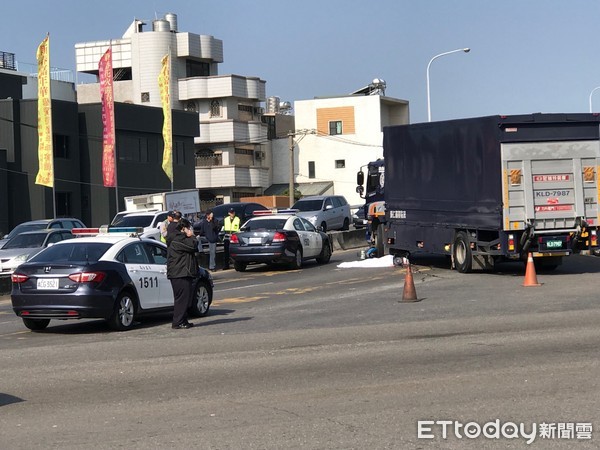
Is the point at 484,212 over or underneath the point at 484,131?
underneath

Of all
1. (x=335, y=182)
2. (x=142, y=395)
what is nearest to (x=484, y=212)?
(x=142, y=395)

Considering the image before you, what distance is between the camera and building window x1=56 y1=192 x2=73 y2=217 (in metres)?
57.8

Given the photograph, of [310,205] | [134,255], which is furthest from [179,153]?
[134,255]

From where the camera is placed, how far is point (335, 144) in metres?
88.9

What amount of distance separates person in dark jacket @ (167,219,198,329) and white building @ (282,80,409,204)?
71.4 m

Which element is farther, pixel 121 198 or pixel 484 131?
pixel 121 198

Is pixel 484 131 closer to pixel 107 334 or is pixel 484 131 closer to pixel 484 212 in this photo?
pixel 484 212

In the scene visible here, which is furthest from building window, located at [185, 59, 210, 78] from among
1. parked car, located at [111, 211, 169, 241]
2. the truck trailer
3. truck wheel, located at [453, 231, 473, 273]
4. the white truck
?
truck wheel, located at [453, 231, 473, 273]

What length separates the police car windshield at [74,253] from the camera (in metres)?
16.1

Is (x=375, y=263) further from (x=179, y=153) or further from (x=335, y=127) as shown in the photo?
(x=335, y=127)

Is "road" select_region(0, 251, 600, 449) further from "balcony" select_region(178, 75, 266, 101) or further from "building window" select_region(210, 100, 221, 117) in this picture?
"building window" select_region(210, 100, 221, 117)

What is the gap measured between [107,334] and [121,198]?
46.1m

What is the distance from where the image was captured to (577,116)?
914 inches

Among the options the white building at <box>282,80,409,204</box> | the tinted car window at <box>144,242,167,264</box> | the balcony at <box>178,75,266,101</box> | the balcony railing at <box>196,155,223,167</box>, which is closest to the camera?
the tinted car window at <box>144,242,167,264</box>
